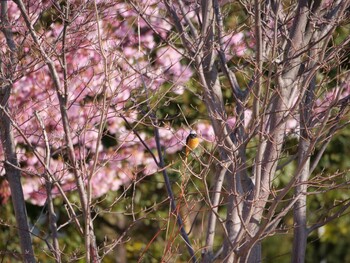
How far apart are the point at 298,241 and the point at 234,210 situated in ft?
1.70

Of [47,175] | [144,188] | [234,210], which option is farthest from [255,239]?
[144,188]

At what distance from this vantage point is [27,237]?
4.37 metres

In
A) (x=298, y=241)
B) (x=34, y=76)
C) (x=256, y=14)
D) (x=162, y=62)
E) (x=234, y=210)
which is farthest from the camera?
(x=162, y=62)

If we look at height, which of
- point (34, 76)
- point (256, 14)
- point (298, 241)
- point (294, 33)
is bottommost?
point (298, 241)

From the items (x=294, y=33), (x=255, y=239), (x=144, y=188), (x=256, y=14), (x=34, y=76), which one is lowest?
(x=255, y=239)

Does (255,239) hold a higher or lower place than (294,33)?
lower

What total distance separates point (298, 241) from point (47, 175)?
4.83 ft

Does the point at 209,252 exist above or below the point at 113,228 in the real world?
below

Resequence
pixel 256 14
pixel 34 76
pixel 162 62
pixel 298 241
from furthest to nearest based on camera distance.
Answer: pixel 162 62, pixel 34 76, pixel 298 241, pixel 256 14

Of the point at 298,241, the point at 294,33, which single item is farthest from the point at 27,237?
the point at 294,33

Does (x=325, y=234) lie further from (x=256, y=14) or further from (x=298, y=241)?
(x=256, y=14)

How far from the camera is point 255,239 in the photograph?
3.29 metres

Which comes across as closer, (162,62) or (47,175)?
(47,175)

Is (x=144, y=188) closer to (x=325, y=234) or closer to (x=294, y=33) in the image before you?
(x=325, y=234)
